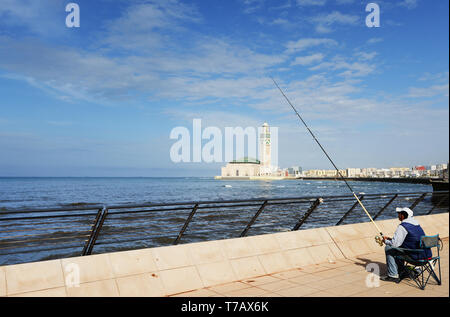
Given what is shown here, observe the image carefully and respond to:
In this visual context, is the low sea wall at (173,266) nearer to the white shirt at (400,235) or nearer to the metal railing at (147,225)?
the metal railing at (147,225)

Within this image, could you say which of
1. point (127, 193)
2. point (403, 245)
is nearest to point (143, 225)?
point (403, 245)

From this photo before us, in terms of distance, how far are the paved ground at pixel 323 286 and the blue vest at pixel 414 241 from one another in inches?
17.7

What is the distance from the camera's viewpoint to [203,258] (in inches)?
232

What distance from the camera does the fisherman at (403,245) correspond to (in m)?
5.54

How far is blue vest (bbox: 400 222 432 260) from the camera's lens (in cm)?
549

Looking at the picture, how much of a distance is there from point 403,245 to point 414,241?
19 cm

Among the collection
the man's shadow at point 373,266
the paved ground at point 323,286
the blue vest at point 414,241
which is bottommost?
the man's shadow at point 373,266

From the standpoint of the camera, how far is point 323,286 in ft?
17.7

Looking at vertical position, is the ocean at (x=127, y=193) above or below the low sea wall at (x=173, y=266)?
below

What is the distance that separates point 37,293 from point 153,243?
400 inches

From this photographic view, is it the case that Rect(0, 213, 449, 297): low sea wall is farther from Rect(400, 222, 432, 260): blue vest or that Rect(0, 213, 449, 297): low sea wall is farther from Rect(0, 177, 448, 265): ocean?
Rect(400, 222, 432, 260): blue vest

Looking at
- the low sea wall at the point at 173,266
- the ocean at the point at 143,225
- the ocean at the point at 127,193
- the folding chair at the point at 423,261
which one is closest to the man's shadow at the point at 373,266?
the low sea wall at the point at 173,266

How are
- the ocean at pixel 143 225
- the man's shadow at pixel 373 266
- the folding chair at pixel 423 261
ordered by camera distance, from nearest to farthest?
the folding chair at pixel 423 261 → the ocean at pixel 143 225 → the man's shadow at pixel 373 266
